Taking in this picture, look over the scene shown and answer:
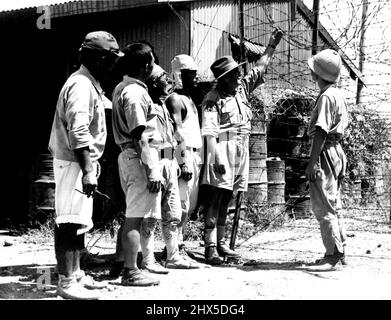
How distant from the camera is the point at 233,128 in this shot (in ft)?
16.7

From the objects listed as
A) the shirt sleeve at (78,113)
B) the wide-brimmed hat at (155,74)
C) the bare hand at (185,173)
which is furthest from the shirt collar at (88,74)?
the bare hand at (185,173)

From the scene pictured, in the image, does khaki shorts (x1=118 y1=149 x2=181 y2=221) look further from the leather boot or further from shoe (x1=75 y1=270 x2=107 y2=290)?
the leather boot

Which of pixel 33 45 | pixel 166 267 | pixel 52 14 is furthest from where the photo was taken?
pixel 33 45

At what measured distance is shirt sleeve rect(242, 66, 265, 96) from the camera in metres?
5.29

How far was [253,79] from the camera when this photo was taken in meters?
5.35

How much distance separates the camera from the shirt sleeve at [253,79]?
5.29 m

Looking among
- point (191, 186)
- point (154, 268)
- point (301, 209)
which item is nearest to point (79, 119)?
point (154, 268)

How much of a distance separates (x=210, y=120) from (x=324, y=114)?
3.47 feet

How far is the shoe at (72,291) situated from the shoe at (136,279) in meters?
0.36

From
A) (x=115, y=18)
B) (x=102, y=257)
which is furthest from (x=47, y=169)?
(x=115, y=18)

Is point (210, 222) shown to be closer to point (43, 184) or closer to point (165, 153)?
point (165, 153)

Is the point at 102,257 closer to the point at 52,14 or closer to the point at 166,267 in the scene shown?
the point at 166,267
